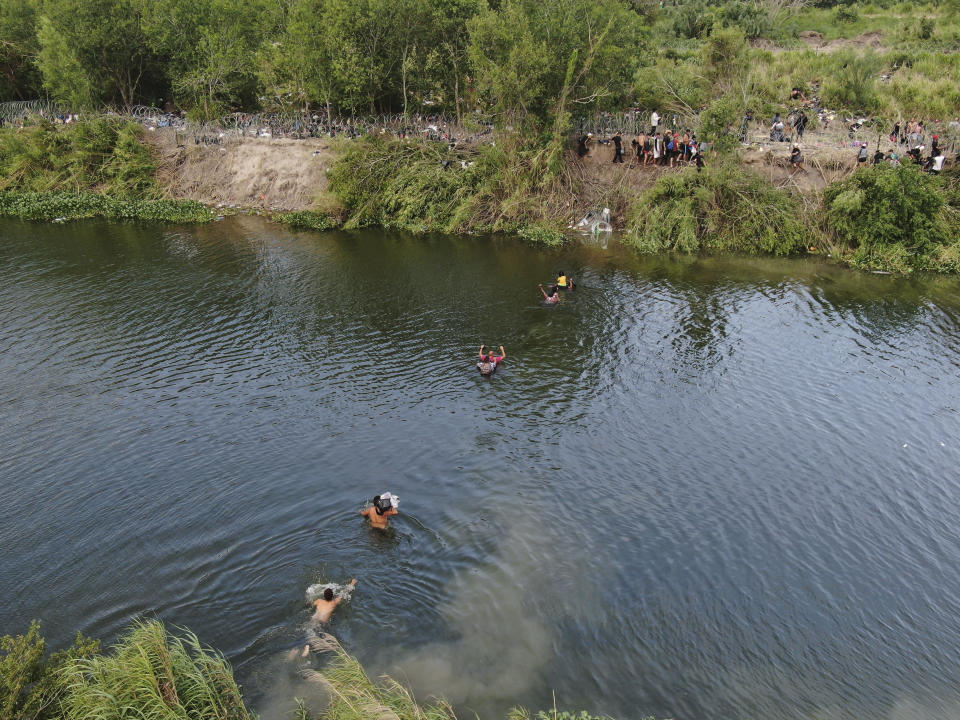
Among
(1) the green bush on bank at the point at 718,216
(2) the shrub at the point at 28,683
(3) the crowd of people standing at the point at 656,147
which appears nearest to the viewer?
(2) the shrub at the point at 28,683

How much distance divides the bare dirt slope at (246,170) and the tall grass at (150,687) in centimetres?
4044

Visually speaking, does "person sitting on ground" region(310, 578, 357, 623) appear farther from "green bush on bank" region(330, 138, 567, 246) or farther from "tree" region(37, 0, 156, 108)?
"tree" region(37, 0, 156, 108)

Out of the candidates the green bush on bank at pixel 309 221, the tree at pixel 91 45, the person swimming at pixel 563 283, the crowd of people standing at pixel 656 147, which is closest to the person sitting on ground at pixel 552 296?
the person swimming at pixel 563 283

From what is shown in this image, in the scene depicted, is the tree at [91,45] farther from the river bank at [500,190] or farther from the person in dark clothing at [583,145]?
the person in dark clothing at [583,145]

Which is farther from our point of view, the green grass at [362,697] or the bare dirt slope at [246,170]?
the bare dirt slope at [246,170]

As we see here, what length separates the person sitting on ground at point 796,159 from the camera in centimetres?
4206

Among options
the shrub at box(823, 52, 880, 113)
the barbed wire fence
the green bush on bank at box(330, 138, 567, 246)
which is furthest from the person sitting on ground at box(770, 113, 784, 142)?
the barbed wire fence

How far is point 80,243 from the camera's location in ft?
138

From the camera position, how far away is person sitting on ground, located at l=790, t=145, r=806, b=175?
4206 centimetres

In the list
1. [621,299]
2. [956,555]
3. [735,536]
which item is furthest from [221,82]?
[956,555]

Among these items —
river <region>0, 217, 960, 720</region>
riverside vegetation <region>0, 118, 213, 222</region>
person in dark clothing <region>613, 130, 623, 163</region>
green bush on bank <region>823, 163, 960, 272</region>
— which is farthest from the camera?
riverside vegetation <region>0, 118, 213, 222</region>

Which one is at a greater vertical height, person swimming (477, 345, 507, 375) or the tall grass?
person swimming (477, 345, 507, 375)

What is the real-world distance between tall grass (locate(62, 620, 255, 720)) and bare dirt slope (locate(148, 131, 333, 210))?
40.4 metres

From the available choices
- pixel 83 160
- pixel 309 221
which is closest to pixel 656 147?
pixel 309 221
